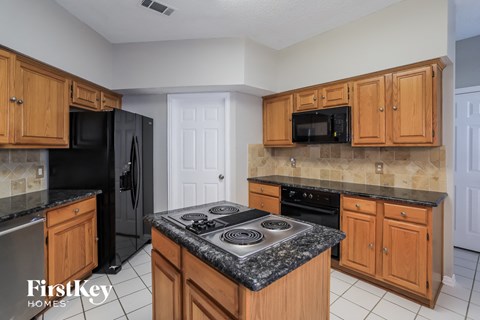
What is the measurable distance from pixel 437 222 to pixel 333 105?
1.56 metres

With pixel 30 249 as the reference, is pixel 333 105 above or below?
above

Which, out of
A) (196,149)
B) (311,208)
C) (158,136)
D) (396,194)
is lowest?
(311,208)

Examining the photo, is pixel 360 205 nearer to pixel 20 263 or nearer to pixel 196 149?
pixel 196 149

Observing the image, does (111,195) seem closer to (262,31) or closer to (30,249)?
(30,249)

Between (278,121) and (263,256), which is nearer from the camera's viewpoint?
(263,256)

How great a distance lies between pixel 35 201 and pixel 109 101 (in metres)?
1.64

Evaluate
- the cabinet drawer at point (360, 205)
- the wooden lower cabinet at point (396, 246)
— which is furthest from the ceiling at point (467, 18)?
the cabinet drawer at point (360, 205)

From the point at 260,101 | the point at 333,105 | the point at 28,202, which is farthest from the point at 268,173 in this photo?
the point at 28,202

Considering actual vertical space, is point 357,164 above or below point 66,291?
above

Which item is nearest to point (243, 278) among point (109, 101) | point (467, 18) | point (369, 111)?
point (369, 111)

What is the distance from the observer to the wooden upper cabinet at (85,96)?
104 inches

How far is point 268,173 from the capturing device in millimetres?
3881

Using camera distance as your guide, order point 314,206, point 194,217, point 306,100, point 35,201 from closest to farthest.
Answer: point 194,217 < point 35,201 < point 314,206 < point 306,100

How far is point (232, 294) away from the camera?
950 millimetres
